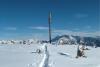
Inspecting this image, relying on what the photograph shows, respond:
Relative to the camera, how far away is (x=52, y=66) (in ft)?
52.5

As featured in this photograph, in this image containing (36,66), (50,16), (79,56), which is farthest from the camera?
(50,16)

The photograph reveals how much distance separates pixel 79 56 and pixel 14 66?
11107 millimetres

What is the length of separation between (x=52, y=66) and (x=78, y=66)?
1991mm

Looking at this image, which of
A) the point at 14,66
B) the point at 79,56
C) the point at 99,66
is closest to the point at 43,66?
the point at 14,66

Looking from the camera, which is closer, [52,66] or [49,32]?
[52,66]

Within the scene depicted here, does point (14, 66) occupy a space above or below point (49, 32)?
below

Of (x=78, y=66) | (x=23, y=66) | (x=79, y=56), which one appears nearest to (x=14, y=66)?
(x=23, y=66)

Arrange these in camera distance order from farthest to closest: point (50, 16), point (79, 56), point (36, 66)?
1. point (50, 16)
2. point (79, 56)
3. point (36, 66)

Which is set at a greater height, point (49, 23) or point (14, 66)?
point (49, 23)

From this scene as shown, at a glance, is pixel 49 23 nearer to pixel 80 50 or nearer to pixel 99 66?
pixel 80 50

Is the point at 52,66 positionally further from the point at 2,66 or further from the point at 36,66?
the point at 2,66

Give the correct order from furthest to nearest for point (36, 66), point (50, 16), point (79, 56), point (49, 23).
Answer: point (49, 23), point (50, 16), point (79, 56), point (36, 66)

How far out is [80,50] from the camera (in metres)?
27.2

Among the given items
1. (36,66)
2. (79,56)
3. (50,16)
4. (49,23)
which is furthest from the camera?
(49,23)
